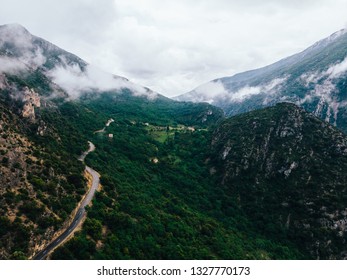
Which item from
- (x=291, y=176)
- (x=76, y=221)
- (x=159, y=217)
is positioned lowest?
(x=291, y=176)

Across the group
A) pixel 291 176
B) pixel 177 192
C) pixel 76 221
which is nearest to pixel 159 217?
pixel 76 221

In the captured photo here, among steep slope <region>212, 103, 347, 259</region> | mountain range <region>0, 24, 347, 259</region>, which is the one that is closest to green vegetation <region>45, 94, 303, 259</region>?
mountain range <region>0, 24, 347, 259</region>

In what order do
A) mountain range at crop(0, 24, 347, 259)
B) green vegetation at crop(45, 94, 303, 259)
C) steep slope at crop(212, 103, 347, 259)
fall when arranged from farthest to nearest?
steep slope at crop(212, 103, 347, 259) < green vegetation at crop(45, 94, 303, 259) < mountain range at crop(0, 24, 347, 259)

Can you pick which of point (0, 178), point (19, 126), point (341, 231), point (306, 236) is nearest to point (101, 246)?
point (0, 178)

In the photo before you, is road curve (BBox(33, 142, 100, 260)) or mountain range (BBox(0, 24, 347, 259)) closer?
road curve (BBox(33, 142, 100, 260))

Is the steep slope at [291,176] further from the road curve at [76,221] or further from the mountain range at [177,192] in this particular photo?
the road curve at [76,221]

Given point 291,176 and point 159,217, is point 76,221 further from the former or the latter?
point 291,176

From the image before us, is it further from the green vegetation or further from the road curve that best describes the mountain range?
the road curve

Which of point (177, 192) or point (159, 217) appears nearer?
point (159, 217)

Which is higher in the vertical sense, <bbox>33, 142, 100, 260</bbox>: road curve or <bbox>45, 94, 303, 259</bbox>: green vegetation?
<bbox>33, 142, 100, 260</bbox>: road curve
